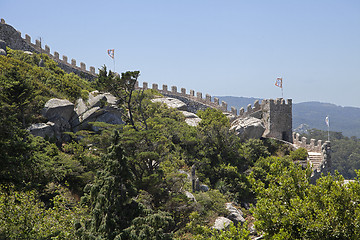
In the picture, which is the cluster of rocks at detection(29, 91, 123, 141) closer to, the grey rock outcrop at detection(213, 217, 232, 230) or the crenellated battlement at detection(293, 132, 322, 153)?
the grey rock outcrop at detection(213, 217, 232, 230)

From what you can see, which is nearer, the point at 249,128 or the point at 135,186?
the point at 135,186

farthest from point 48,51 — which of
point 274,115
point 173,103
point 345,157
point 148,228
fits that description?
point 345,157

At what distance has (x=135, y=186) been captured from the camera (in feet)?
55.7

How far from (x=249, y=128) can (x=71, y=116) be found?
15.0 metres

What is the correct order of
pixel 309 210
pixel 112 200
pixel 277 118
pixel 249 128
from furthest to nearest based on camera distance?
1. pixel 277 118
2. pixel 249 128
3. pixel 112 200
4. pixel 309 210

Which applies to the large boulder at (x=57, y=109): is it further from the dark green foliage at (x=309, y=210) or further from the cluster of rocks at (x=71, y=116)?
the dark green foliage at (x=309, y=210)

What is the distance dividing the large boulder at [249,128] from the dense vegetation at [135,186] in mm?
3048

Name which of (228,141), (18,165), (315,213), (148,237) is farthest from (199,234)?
(228,141)

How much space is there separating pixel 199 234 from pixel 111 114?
13.1 meters

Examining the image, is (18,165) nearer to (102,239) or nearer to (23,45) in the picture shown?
(102,239)

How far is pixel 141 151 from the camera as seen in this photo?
19156 millimetres

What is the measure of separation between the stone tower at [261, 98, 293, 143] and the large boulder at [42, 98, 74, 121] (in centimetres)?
1810

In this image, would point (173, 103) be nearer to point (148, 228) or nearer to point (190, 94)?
point (190, 94)

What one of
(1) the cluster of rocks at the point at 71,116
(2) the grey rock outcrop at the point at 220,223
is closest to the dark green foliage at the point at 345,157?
(1) the cluster of rocks at the point at 71,116
